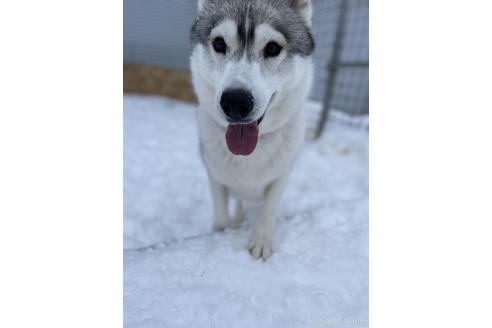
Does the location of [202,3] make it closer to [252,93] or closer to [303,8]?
[303,8]

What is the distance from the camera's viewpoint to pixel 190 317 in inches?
38.3

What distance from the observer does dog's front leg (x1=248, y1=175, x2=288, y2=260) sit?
4.23 feet

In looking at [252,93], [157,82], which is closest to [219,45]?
[252,93]

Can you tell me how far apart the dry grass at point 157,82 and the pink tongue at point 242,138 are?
3.38 meters

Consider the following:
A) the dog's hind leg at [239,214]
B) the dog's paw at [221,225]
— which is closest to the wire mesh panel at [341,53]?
the dog's hind leg at [239,214]

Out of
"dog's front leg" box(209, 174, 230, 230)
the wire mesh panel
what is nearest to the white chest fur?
"dog's front leg" box(209, 174, 230, 230)

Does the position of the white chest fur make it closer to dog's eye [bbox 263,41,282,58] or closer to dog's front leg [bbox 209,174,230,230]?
dog's front leg [bbox 209,174,230,230]

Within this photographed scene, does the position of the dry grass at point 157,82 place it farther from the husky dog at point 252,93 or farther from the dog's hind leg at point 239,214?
the husky dog at point 252,93

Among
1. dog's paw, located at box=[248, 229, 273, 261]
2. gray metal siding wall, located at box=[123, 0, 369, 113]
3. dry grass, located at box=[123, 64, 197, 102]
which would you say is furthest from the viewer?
dry grass, located at box=[123, 64, 197, 102]

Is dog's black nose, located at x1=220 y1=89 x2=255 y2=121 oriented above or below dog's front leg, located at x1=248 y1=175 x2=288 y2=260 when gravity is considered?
above

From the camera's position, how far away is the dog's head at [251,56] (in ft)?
3.21

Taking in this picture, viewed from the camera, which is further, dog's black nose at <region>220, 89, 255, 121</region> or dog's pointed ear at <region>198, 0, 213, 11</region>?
dog's pointed ear at <region>198, 0, 213, 11</region>
